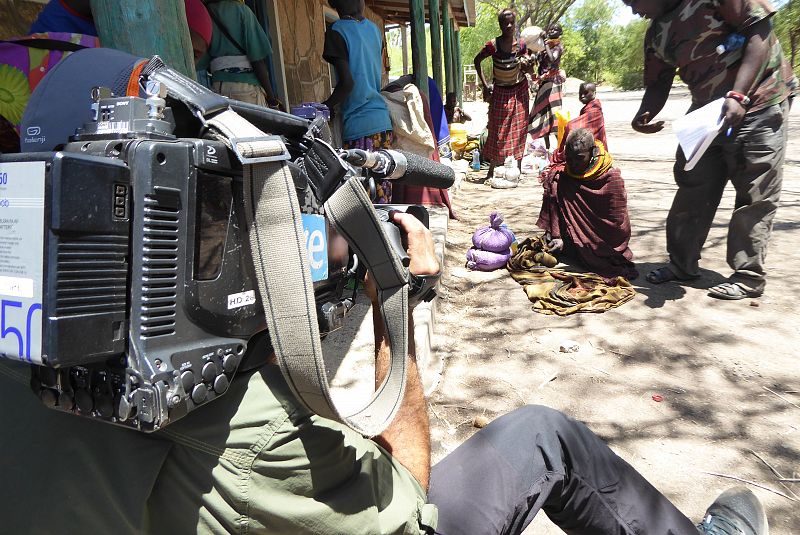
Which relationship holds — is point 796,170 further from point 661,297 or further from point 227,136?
point 227,136

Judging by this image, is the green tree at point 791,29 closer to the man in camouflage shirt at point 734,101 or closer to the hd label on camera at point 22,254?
the man in camouflage shirt at point 734,101

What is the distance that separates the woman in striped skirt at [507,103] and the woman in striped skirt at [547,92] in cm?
33

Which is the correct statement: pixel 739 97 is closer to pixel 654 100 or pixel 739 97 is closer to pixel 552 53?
pixel 654 100

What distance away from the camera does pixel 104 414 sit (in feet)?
2.06

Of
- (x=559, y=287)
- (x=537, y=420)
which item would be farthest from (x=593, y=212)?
(x=537, y=420)

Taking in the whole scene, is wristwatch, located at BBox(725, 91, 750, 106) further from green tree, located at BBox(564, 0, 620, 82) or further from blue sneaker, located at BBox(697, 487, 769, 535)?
green tree, located at BBox(564, 0, 620, 82)

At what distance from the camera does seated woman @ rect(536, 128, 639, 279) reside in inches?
162

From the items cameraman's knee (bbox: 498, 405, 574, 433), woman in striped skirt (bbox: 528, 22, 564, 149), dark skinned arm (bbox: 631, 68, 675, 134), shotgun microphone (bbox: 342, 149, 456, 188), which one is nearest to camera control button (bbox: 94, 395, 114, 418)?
shotgun microphone (bbox: 342, 149, 456, 188)

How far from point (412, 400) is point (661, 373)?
206 cm

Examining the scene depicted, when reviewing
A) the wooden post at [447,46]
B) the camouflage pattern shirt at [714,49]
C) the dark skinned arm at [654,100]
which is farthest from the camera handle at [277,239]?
the wooden post at [447,46]

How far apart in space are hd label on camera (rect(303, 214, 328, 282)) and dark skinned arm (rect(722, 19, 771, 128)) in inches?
118

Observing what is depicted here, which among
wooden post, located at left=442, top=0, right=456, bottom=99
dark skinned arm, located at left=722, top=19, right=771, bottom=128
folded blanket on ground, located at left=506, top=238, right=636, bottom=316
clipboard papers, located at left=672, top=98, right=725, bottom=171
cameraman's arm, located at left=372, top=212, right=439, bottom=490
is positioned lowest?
folded blanket on ground, located at left=506, top=238, right=636, bottom=316

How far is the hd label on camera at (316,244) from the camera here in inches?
31.6

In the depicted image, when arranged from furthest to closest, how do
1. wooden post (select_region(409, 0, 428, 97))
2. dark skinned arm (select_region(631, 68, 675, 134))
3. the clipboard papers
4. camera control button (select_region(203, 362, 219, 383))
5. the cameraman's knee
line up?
wooden post (select_region(409, 0, 428, 97)) → dark skinned arm (select_region(631, 68, 675, 134)) → the clipboard papers → the cameraman's knee → camera control button (select_region(203, 362, 219, 383))
